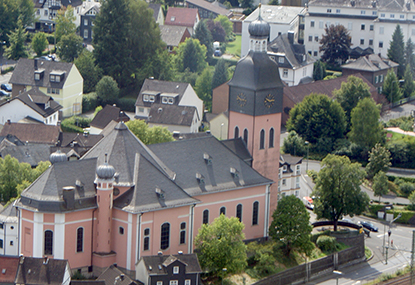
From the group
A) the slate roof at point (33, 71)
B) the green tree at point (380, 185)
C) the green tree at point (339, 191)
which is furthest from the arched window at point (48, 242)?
the slate roof at point (33, 71)

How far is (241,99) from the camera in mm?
113625

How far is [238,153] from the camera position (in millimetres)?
113438

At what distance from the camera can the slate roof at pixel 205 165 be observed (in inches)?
4218

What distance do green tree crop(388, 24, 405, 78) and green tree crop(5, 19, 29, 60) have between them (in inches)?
2515

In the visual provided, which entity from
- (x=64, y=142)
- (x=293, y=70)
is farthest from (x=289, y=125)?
(x=64, y=142)

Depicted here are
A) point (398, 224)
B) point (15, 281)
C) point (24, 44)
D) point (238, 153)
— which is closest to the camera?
point (15, 281)

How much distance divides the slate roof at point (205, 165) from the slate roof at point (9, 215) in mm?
15128

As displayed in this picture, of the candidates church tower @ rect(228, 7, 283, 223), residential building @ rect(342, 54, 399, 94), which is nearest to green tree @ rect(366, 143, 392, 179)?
church tower @ rect(228, 7, 283, 223)

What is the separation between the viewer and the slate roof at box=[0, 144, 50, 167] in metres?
132

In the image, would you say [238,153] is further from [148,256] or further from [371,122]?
[371,122]

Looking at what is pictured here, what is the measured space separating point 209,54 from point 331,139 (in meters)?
47.7

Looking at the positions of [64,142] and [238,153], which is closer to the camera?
[238,153]

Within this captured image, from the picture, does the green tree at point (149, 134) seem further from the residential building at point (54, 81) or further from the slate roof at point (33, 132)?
the residential building at point (54, 81)

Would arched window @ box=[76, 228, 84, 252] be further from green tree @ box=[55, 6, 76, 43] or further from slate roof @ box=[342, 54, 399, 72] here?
green tree @ box=[55, 6, 76, 43]
